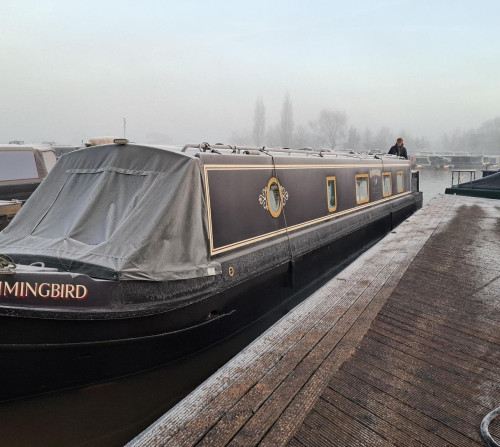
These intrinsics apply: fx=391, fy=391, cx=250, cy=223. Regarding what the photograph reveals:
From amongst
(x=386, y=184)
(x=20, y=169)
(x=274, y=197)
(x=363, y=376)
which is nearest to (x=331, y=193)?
(x=274, y=197)

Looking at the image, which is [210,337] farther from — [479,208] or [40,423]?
[479,208]

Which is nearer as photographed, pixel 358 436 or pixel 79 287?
pixel 358 436

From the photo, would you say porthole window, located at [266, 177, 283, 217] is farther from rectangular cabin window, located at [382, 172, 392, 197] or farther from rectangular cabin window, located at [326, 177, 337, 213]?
rectangular cabin window, located at [382, 172, 392, 197]

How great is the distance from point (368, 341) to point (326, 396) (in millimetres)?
971

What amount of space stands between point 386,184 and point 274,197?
6.15m

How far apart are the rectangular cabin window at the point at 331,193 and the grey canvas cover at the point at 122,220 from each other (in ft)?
12.0

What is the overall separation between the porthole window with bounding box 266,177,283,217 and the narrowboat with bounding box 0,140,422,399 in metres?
0.03

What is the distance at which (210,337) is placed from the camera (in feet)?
14.8

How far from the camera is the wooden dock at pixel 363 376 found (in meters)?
2.38

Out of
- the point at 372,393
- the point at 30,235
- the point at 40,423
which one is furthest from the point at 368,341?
the point at 30,235

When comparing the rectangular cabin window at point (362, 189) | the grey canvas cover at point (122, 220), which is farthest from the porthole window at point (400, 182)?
the grey canvas cover at point (122, 220)

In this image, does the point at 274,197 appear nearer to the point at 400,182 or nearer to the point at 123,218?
the point at 123,218

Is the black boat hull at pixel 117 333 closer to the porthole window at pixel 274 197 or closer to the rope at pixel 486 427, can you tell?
the porthole window at pixel 274 197

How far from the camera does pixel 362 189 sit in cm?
916
